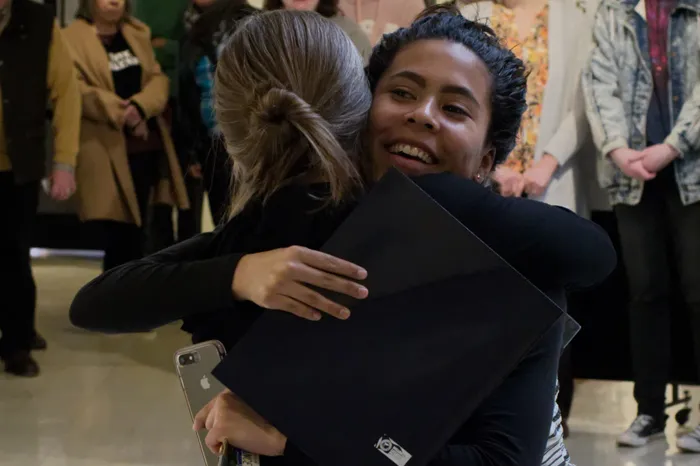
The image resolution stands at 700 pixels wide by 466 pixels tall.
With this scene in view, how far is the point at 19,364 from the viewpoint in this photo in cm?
318

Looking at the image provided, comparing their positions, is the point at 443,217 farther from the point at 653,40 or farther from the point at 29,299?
the point at 29,299

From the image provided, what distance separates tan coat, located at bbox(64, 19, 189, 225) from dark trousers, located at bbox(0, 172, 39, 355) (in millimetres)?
290

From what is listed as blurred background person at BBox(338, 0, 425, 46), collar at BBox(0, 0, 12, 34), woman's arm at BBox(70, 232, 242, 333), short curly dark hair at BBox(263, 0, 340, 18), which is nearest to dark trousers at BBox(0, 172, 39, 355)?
collar at BBox(0, 0, 12, 34)

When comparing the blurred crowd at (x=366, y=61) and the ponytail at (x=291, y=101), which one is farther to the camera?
the blurred crowd at (x=366, y=61)

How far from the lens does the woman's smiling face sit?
37.0 inches

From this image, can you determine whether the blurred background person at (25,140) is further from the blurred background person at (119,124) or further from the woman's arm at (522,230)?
the woman's arm at (522,230)

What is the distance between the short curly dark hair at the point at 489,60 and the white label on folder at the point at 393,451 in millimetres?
415

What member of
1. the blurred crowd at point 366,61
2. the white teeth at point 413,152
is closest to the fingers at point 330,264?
the white teeth at point 413,152

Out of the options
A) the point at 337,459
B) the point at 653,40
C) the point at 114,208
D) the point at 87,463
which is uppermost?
the point at 653,40

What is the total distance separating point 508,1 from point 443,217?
1883 millimetres

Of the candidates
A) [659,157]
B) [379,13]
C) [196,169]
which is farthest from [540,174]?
[196,169]

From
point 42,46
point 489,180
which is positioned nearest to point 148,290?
point 489,180

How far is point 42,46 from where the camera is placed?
304cm

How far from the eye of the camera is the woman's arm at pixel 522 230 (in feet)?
2.69
